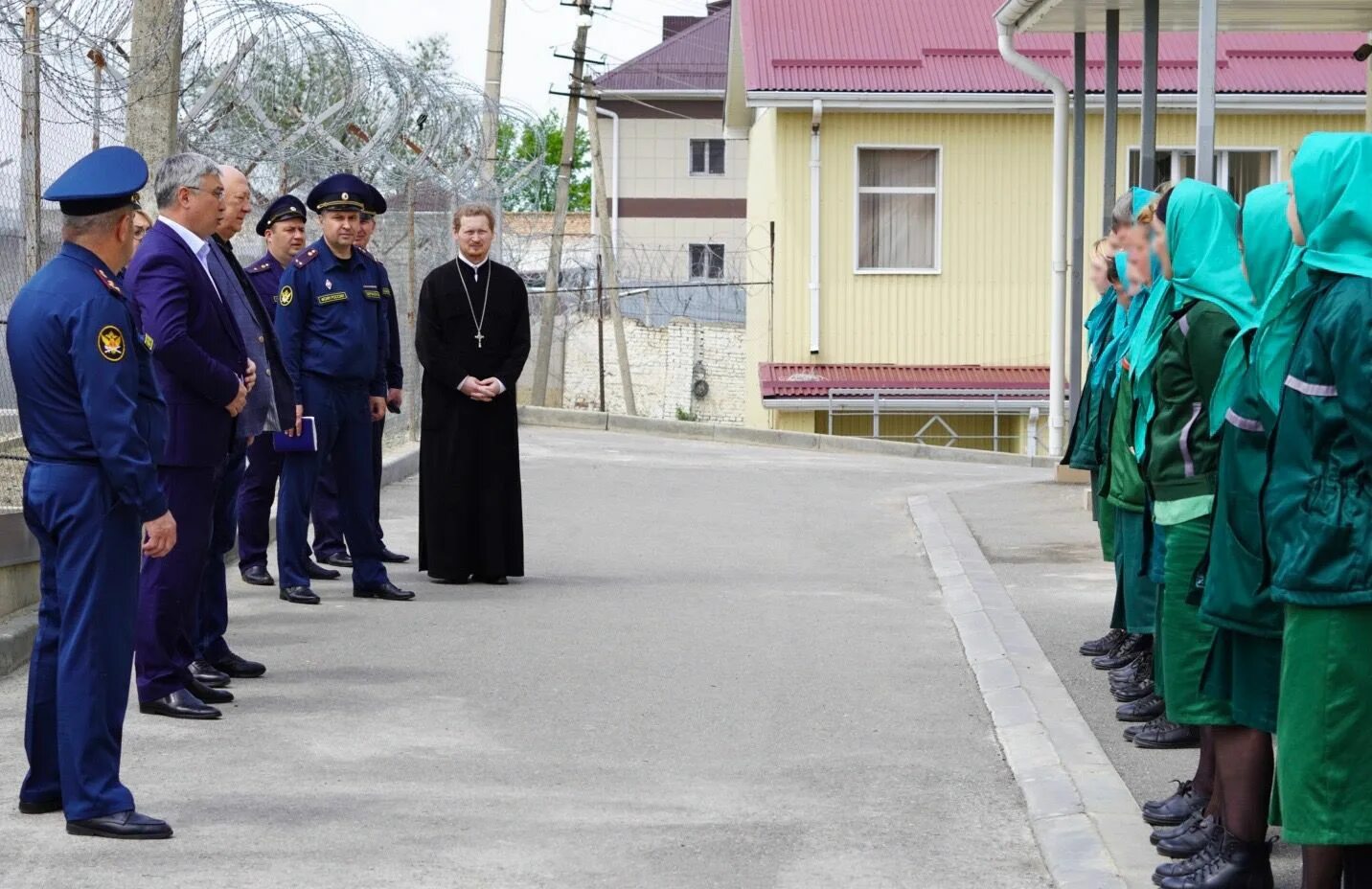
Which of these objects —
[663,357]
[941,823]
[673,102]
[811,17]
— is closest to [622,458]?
[811,17]

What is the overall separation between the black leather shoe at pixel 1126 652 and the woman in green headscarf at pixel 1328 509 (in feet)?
11.5

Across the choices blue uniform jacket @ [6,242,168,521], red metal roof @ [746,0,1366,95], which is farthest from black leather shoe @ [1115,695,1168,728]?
red metal roof @ [746,0,1366,95]

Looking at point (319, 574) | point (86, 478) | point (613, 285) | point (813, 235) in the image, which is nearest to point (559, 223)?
point (613, 285)

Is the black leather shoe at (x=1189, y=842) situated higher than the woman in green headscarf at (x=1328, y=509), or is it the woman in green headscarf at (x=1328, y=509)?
the woman in green headscarf at (x=1328, y=509)

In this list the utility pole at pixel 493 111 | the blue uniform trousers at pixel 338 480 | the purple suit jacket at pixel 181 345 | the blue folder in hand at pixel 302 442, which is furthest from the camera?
the utility pole at pixel 493 111

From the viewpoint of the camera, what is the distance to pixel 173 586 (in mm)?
7332

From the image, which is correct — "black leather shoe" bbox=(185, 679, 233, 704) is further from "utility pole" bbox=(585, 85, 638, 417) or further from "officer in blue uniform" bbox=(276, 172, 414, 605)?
"utility pole" bbox=(585, 85, 638, 417)

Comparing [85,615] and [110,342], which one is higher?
[110,342]

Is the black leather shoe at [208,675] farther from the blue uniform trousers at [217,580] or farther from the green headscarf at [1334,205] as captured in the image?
the green headscarf at [1334,205]

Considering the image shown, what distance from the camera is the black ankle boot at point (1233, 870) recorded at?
5.11 m

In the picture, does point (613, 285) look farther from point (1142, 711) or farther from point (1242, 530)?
point (1242, 530)

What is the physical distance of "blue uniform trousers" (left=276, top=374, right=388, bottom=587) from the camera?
9992mm

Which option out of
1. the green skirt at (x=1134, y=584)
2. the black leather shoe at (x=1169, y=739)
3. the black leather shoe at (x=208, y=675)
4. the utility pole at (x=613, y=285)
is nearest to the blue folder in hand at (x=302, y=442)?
the black leather shoe at (x=208, y=675)

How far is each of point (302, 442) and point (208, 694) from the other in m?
2.51
